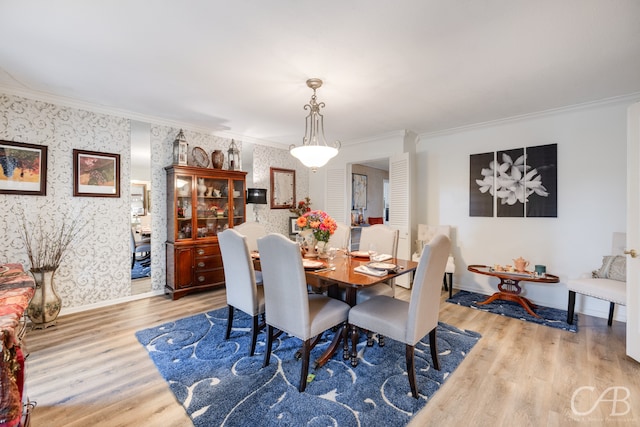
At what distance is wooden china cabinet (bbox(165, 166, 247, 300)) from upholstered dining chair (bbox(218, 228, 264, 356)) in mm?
1586

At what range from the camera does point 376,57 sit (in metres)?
2.20

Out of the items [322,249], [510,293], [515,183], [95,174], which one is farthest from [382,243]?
[95,174]

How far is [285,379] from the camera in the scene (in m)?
2.01

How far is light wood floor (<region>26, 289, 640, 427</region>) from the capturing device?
65.5 inches

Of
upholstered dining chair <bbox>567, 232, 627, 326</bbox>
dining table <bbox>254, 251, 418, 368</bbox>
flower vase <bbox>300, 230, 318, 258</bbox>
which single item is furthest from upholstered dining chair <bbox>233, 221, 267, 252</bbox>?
upholstered dining chair <bbox>567, 232, 627, 326</bbox>

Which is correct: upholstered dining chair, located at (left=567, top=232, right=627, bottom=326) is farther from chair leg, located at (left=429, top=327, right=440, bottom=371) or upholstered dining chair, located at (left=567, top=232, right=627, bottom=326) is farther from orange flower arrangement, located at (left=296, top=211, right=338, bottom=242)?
orange flower arrangement, located at (left=296, top=211, right=338, bottom=242)

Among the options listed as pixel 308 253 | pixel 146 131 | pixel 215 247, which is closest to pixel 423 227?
pixel 308 253

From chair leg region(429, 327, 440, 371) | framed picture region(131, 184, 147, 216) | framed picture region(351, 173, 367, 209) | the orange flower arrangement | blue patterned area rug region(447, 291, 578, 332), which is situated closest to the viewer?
chair leg region(429, 327, 440, 371)

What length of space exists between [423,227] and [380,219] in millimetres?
2717

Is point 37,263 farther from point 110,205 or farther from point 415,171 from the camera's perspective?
point 415,171

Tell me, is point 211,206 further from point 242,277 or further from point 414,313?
point 414,313

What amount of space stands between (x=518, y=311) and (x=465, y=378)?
1785 mm

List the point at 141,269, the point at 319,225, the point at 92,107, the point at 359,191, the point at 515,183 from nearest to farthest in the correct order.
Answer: the point at 319,225 → the point at 92,107 → the point at 515,183 → the point at 141,269 → the point at 359,191

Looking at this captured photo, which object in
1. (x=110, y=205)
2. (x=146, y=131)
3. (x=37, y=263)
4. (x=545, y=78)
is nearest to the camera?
(x=545, y=78)
